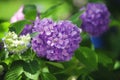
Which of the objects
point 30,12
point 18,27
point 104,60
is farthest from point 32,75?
point 104,60

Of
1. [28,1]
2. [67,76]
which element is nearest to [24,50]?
[67,76]

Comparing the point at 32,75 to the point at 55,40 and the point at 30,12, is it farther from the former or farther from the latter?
the point at 30,12

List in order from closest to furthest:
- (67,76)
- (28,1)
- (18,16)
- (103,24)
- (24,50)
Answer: (24,50) < (67,76) < (18,16) < (103,24) < (28,1)

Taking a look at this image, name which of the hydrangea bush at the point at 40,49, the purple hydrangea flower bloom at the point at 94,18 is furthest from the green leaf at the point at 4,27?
the purple hydrangea flower bloom at the point at 94,18

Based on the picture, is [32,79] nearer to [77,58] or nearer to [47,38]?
[47,38]

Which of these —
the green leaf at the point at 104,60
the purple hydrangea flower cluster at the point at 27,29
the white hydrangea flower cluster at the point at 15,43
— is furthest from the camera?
the green leaf at the point at 104,60

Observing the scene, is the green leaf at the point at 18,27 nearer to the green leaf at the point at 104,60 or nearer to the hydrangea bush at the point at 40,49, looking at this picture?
the hydrangea bush at the point at 40,49

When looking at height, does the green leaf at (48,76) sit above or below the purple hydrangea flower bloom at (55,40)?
below
